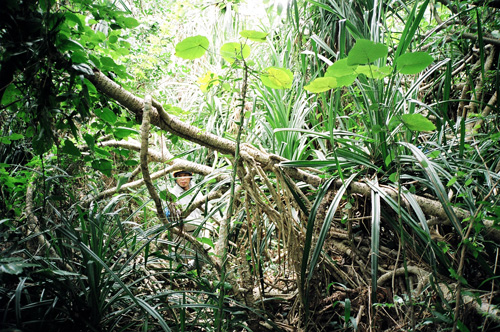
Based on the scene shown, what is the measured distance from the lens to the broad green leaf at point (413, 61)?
30.6 inches

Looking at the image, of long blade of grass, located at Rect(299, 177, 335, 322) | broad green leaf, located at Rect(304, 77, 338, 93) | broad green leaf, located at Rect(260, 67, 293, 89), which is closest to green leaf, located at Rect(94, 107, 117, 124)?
broad green leaf, located at Rect(260, 67, 293, 89)

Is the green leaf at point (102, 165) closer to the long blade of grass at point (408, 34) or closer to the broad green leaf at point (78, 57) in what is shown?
the broad green leaf at point (78, 57)

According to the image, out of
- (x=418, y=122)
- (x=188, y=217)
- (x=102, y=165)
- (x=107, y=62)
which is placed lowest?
(x=188, y=217)

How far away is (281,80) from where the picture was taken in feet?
3.05

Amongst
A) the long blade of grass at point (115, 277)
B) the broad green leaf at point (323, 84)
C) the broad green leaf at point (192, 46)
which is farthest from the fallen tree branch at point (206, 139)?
the long blade of grass at point (115, 277)

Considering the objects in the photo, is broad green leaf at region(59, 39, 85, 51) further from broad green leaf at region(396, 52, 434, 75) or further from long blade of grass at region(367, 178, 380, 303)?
long blade of grass at region(367, 178, 380, 303)

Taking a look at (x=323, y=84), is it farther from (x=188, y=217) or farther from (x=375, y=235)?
(x=188, y=217)

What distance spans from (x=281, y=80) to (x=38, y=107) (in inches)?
28.3

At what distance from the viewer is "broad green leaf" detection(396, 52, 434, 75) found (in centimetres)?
78

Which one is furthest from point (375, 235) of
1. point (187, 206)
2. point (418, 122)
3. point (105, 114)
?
point (105, 114)

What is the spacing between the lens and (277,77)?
921mm

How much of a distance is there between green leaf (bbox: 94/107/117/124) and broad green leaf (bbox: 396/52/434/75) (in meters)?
0.94

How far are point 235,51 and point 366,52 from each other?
0.36m

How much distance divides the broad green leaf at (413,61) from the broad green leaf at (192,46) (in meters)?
0.53
